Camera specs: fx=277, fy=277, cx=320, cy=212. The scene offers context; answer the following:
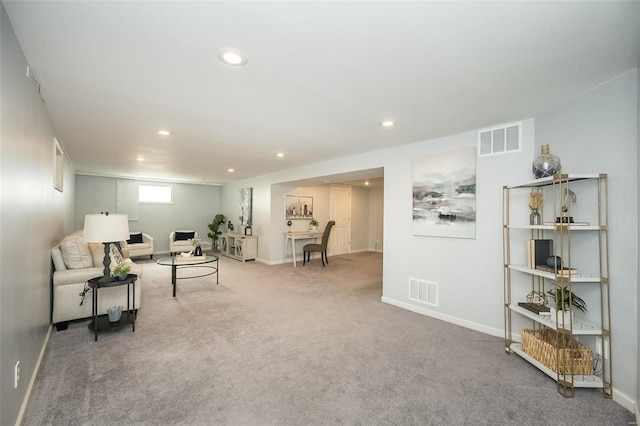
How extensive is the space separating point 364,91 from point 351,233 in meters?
7.18

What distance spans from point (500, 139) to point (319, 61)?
2344 mm

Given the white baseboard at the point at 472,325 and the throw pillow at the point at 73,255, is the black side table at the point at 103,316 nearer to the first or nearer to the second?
the throw pillow at the point at 73,255

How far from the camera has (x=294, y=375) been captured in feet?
7.44

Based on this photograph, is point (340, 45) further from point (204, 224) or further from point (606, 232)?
point (204, 224)

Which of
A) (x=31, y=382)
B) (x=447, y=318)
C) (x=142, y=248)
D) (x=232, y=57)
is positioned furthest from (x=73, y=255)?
(x=447, y=318)

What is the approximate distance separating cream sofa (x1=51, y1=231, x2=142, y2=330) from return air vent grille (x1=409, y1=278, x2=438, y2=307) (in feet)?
11.8

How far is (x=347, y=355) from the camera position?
2590mm

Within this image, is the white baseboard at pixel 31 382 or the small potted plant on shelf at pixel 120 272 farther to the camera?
the small potted plant on shelf at pixel 120 272

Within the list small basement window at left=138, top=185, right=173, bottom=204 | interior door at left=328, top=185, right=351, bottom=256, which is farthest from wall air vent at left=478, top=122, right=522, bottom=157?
small basement window at left=138, top=185, right=173, bottom=204

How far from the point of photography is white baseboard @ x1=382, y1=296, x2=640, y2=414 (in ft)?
6.34

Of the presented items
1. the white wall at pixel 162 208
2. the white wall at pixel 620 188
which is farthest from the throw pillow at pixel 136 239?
the white wall at pixel 620 188

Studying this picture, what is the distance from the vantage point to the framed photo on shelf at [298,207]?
7629 mm

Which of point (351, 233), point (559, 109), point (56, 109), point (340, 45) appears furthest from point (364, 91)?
point (351, 233)

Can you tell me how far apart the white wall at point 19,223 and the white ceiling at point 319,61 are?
0.74 ft
